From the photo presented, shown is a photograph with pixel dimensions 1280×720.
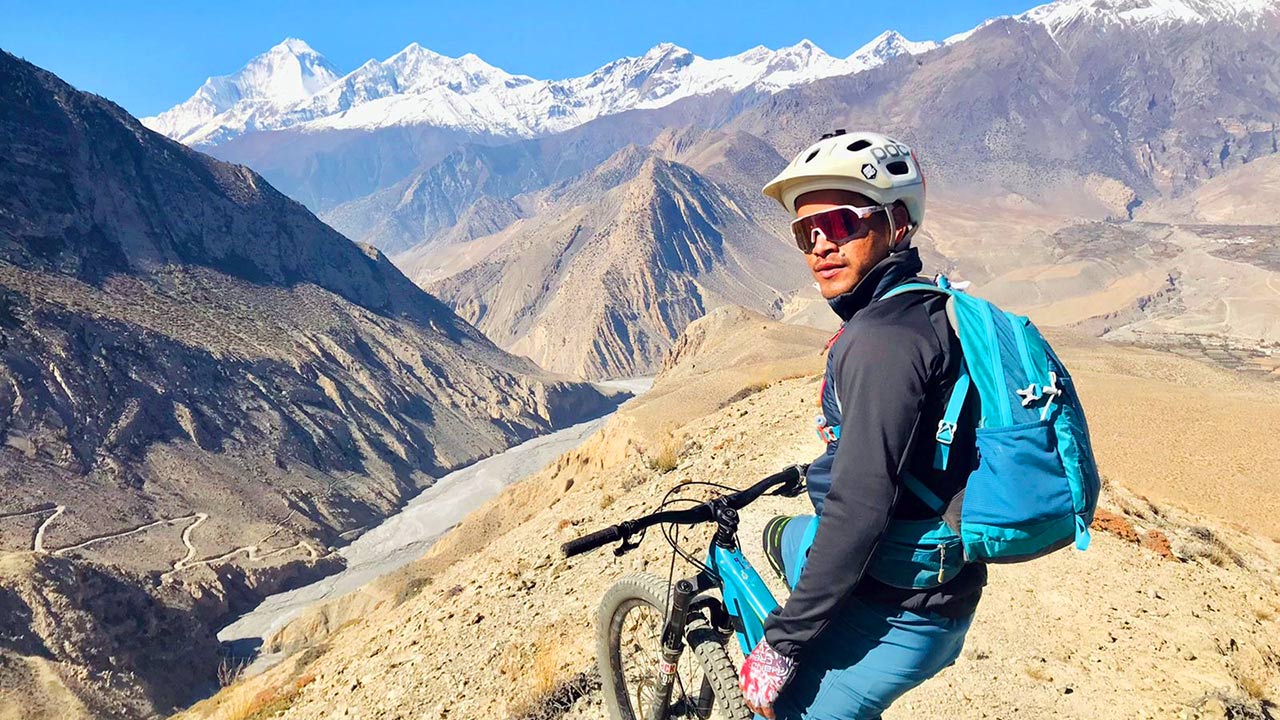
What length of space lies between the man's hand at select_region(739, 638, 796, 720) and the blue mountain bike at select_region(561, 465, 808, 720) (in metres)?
0.54

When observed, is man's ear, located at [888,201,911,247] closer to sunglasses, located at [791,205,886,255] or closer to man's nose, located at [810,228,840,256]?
sunglasses, located at [791,205,886,255]

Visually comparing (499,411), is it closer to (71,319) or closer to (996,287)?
(71,319)

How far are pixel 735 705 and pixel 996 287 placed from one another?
482 feet

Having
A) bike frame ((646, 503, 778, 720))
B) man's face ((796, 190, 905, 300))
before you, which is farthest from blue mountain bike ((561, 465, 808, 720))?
man's face ((796, 190, 905, 300))

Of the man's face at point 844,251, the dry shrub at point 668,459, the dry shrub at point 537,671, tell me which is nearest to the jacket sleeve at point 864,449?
the man's face at point 844,251

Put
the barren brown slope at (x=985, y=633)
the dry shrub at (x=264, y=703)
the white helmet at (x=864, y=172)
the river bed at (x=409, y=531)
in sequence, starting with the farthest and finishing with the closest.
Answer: the river bed at (x=409, y=531) → the dry shrub at (x=264, y=703) → the barren brown slope at (x=985, y=633) → the white helmet at (x=864, y=172)

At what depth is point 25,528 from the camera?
43250 mm

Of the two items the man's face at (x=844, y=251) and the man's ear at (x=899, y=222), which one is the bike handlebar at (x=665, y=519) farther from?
the man's ear at (x=899, y=222)

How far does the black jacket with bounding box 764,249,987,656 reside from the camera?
7.70 ft

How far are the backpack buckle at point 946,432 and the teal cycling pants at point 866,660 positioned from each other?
787mm

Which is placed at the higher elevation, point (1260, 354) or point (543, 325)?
point (543, 325)

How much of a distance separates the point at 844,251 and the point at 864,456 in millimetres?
930

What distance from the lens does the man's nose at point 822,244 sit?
115 inches

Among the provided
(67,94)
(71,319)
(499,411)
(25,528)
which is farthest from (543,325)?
(25,528)
